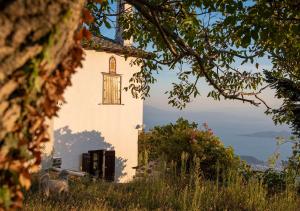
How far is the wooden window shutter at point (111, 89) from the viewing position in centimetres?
2071

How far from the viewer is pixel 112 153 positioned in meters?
21.4

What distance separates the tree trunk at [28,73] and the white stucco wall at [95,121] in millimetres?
16199

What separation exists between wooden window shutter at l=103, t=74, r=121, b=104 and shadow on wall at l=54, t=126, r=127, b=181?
177 cm

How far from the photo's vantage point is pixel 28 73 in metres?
1.77

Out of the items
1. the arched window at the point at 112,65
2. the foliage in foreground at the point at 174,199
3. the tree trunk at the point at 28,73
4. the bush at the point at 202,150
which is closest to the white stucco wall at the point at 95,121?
the arched window at the point at 112,65

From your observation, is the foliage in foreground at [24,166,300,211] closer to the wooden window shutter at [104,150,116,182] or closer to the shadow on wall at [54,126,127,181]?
the shadow on wall at [54,126,127,181]

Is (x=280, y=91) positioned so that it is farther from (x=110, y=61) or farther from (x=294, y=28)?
(x=294, y=28)

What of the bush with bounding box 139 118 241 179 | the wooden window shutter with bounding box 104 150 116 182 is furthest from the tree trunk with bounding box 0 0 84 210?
the wooden window shutter with bounding box 104 150 116 182

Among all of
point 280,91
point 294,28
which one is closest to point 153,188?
point 294,28

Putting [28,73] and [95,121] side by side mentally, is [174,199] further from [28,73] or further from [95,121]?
[95,121]

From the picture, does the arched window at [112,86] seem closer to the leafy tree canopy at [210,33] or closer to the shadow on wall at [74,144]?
the shadow on wall at [74,144]

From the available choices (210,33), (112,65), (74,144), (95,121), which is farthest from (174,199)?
(112,65)

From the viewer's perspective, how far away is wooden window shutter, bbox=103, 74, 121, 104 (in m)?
20.7

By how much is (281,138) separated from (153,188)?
5.89 m
